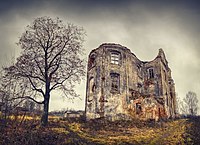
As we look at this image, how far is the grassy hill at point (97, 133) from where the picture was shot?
1418 cm

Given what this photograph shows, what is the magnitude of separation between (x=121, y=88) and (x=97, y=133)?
873 cm

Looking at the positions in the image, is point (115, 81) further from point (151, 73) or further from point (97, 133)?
point (97, 133)

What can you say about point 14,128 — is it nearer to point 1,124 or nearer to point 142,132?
point 1,124

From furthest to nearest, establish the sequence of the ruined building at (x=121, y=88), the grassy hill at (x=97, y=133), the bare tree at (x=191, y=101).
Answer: the bare tree at (x=191, y=101)
the ruined building at (x=121, y=88)
the grassy hill at (x=97, y=133)

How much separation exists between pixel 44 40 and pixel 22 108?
8526mm

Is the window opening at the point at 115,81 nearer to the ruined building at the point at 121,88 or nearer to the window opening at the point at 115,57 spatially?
the ruined building at the point at 121,88

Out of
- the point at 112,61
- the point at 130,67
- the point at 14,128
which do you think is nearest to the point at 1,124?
the point at 14,128

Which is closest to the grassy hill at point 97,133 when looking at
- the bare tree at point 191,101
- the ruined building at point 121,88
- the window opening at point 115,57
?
the ruined building at point 121,88

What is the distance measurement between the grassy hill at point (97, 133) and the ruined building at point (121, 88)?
1736mm

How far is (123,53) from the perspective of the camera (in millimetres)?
29906

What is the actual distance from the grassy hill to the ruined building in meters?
1.74

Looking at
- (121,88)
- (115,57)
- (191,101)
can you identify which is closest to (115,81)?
(121,88)

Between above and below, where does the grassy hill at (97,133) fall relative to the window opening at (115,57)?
below

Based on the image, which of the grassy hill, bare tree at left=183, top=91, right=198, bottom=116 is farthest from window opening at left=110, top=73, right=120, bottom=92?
bare tree at left=183, top=91, right=198, bottom=116
